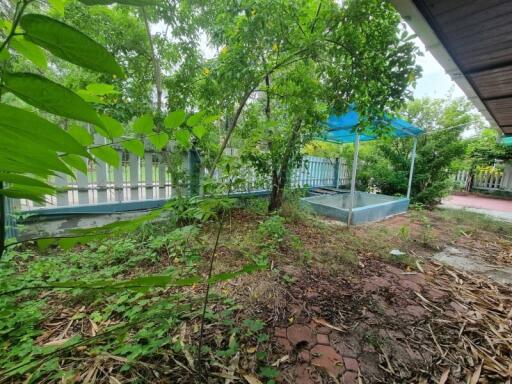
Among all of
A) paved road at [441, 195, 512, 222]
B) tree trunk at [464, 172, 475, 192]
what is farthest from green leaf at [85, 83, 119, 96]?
tree trunk at [464, 172, 475, 192]

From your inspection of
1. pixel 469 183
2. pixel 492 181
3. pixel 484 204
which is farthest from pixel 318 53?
pixel 492 181

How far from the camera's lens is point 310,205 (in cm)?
504

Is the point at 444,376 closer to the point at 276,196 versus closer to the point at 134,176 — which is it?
the point at 276,196

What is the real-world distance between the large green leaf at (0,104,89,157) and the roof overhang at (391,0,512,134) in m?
1.86

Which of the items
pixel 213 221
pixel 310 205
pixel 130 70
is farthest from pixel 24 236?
pixel 310 205

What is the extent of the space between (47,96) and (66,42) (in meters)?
0.08

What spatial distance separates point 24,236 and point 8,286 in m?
1.18

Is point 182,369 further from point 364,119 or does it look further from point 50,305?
point 364,119

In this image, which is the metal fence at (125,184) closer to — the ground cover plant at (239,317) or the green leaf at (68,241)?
the ground cover plant at (239,317)

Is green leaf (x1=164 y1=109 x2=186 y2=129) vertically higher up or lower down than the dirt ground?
higher up

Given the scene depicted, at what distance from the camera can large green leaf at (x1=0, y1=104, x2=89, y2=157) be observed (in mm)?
234

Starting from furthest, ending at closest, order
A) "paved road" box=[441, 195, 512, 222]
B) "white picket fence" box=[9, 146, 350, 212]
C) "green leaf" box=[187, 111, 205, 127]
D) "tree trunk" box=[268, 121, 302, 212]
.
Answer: "paved road" box=[441, 195, 512, 222]
"tree trunk" box=[268, 121, 302, 212]
"white picket fence" box=[9, 146, 350, 212]
"green leaf" box=[187, 111, 205, 127]

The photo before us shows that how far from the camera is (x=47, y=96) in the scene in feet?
0.88

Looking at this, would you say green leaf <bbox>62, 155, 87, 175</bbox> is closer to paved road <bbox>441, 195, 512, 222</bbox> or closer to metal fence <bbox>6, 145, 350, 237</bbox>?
metal fence <bbox>6, 145, 350, 237</bbox>
